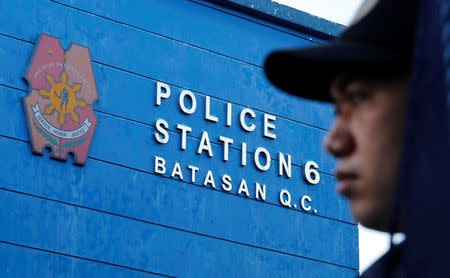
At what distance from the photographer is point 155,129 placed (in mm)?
10875

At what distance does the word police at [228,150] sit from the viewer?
10.9 meters

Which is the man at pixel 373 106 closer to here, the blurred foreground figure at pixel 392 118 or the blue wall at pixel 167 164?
the blurred foreground figure at pixel 392 118

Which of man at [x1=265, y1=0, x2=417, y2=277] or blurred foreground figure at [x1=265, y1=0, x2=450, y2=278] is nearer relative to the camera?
blurred foreground figure at [x1=265, y1=0, x2=450, y2=278]

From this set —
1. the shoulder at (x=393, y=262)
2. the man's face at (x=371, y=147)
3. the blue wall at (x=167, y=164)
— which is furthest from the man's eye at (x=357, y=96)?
the blue wall at (x=167, y=164)

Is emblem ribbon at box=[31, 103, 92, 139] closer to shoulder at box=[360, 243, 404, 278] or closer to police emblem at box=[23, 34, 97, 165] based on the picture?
police emblem at box=[23, 34, 97, 165]

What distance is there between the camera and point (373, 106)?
1882mm

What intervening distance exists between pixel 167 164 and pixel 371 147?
899 cm

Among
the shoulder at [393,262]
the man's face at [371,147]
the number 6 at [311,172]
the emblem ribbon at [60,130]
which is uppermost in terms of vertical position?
the number 6 at [311,172]

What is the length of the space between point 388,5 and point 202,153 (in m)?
9.26

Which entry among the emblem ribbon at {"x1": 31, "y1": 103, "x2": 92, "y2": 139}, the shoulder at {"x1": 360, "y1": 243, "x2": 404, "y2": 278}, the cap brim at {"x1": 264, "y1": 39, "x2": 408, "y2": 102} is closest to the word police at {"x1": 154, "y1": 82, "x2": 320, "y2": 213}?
the emblem ribbon at {"x1": 31, "y1": 103, "x2": 92, "y2": 139}

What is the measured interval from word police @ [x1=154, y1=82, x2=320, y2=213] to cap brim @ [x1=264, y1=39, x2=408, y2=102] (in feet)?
28.2

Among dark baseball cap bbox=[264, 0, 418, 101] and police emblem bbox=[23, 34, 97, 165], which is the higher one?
police emblem bbox=[23, 34, 97, 165]

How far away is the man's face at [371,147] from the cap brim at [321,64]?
55 mm

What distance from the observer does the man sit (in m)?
1.83
